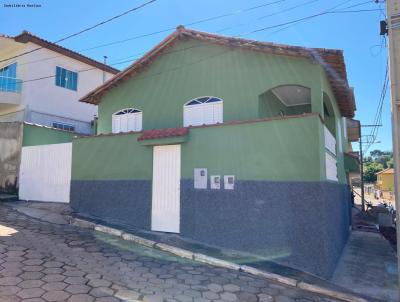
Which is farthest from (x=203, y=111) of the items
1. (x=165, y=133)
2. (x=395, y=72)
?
(x=395, y=72)

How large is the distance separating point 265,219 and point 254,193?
0.69 m

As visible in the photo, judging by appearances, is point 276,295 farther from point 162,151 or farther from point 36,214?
point 36,214

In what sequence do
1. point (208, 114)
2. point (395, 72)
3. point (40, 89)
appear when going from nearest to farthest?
1. point (395, 72)
2. point (208, 114)
3. point (40, 89)

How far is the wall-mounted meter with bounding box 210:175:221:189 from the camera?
829 cm

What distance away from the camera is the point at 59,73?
18.4m

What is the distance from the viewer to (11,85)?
16781mm

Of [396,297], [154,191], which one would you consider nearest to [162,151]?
[154,191]

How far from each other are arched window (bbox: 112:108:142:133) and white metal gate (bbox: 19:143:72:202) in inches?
77.9

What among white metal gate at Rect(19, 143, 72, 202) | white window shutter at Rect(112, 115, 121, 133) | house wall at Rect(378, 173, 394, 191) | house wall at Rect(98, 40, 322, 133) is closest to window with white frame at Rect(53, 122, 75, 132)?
white metal gate at Rect(19, 143, 72, 202)

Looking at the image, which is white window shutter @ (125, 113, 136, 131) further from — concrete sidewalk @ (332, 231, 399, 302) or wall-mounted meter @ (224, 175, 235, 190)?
concrete sidewalk @ (332, 231, 399, 302)

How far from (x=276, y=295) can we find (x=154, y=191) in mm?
5052

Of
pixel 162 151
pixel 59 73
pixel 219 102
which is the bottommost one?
pixel 162 151

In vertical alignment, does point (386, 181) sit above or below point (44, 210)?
above

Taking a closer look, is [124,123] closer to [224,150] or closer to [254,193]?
[224,150]
